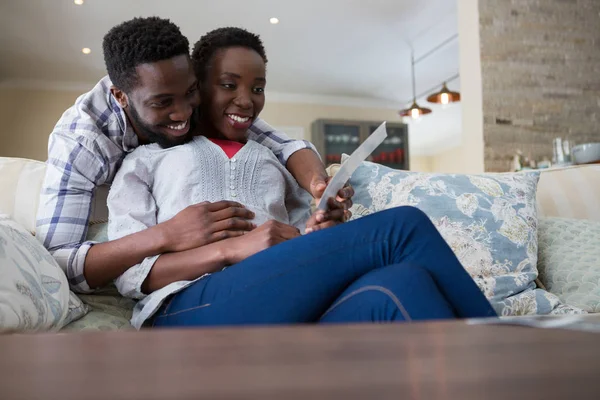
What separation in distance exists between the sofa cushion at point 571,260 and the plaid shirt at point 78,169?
113cm

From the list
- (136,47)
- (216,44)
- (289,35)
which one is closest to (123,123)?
(136,47)

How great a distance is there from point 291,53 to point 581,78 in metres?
2.74

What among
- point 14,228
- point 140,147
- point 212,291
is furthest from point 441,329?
point 140,147

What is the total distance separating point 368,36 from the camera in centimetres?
523

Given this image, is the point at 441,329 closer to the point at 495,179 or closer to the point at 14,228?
the point at 14,228

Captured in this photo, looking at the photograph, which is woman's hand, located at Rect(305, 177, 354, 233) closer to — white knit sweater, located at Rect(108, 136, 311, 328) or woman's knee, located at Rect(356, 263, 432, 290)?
white knit sweater, located at Rect(108, 136, 311, 328)

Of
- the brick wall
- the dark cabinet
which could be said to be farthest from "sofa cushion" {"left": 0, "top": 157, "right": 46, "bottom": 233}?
the dark cabinet

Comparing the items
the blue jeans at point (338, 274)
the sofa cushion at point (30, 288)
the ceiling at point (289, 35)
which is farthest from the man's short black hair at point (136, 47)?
the ceiling at point (289, 35)

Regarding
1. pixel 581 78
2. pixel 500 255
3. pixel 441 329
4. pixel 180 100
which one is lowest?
pixel 500 255

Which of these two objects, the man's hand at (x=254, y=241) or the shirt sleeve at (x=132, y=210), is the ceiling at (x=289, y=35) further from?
the man's hand at (x=254, y=241)

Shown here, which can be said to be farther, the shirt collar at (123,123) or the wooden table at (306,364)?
the shirt collar at (123,123)

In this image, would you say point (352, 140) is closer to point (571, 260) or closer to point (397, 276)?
point (571, 260)

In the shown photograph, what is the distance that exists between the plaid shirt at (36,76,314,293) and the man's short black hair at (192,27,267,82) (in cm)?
23

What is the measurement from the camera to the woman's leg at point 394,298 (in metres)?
0.72
